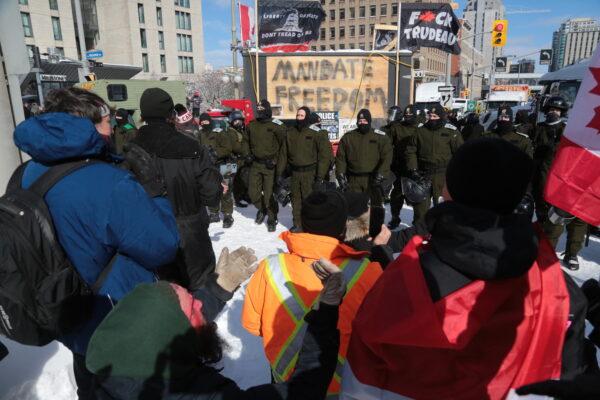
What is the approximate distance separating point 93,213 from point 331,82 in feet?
29.7

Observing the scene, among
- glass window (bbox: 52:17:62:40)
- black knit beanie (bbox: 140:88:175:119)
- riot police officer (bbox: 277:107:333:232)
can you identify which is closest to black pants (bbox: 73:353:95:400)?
black knit beanie (bbox: 140:88:175:119)

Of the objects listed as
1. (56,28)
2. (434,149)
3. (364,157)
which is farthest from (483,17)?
(364,157)

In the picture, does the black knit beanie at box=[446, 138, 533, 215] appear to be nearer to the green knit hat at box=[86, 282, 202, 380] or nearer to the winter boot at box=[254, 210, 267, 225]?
the green knit hat at box=[86, 282, 202, 380]

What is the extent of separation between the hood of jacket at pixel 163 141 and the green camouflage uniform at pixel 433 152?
14.1 feet

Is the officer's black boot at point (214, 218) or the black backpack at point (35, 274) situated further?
the officer's black boot at point (214, 218)

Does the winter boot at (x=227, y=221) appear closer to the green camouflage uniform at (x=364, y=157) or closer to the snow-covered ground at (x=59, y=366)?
the green camouflage uniform at (x=364, y=157)

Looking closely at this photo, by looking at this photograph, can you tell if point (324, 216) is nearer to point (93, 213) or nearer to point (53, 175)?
point (93, 213)

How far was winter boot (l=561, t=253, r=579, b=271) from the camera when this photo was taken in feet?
16.7

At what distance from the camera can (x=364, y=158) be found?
6410 mm

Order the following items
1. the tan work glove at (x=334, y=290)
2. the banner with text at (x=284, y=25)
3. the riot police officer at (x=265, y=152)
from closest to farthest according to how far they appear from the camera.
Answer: the tan work glove at (x=334, y=290) → the riot police officer at (x=265, y=152) → the banner with text at (x=284, y=25)

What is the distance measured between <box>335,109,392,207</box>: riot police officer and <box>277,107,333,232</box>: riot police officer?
27cm

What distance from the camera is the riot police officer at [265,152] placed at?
6.91m

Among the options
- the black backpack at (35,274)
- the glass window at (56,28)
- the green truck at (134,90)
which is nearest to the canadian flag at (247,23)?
the green truck at (134,90)

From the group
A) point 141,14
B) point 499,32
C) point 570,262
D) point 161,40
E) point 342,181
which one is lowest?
point 570,262
